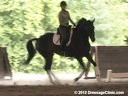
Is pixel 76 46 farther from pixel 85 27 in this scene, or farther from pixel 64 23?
pixel 64 23

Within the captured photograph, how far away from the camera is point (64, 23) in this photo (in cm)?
1202

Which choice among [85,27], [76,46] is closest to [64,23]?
[85,27]

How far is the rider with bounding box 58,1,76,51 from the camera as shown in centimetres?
1192

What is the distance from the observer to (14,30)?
18172 mm

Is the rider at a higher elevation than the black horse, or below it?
higher

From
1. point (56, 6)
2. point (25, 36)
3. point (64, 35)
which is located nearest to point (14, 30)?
point (25, 36)

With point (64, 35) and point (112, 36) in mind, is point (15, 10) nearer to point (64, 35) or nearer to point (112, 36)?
point (112, 36)

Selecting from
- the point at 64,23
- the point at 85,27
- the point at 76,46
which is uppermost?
the point at 64,23

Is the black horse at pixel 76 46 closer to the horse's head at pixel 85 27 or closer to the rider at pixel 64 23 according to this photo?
the horse's head at pixel 85 27

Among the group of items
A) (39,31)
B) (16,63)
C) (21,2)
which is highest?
(21,2)

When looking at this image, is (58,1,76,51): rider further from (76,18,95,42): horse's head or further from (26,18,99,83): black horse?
(76,18,95,42): horse's head

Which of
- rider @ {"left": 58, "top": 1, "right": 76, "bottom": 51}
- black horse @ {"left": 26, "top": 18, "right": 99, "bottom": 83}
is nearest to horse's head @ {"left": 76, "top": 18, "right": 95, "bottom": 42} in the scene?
black horse @ {"left": 26, "top": 18, "right": 99, "bottom": 83}

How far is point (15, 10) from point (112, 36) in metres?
4.27

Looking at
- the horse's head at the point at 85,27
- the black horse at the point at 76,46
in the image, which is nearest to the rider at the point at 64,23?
the black horse at the point at 76,46
